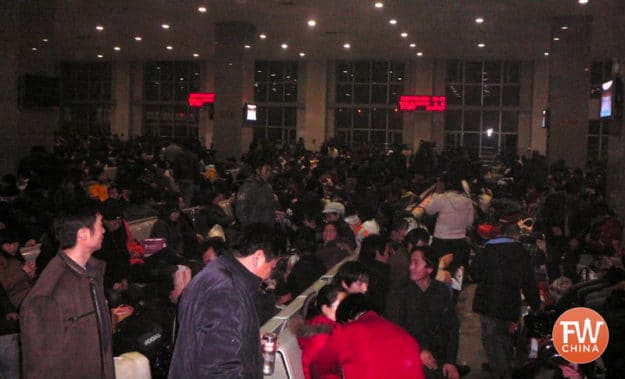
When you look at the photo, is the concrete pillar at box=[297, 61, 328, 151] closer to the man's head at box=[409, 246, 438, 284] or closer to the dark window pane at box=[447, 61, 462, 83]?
the dark window pane at box=[447, 61, 462, 83]

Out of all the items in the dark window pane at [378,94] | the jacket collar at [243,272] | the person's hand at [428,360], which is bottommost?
the person's hand at [428,360]

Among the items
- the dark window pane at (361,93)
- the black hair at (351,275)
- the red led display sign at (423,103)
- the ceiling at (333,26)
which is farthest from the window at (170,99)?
the black hair at (351,275)

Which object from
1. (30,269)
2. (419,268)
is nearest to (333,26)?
(30,269)

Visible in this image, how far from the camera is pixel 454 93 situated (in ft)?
119

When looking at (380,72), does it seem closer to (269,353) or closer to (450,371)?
(450,371)

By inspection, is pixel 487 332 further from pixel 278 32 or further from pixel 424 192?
pixel 278 32

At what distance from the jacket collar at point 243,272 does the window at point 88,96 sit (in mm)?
40237

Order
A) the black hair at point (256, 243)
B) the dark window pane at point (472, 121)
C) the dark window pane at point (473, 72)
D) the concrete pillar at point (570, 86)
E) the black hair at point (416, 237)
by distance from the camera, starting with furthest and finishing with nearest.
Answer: the dark window pane at point (472, 121)
the dark window pane at point (473, 72)
the concrete pillar at point (570, 86)
the black hair at point (416, 237)
the black hair at point (256, 243)

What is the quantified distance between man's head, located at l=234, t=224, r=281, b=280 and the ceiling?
10614 millimetres

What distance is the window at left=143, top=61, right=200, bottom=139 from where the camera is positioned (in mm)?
40312

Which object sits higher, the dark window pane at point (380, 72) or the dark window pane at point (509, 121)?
the dark window pane at point (380, 72)

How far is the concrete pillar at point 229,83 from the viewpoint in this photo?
23.6 meters

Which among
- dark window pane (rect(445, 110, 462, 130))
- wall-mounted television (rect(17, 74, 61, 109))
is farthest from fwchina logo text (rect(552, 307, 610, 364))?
dark window pane (rect(445, 110, 462, 130))

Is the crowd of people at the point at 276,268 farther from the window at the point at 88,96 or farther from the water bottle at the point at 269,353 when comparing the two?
the window at the point at 88,96
